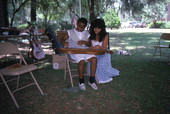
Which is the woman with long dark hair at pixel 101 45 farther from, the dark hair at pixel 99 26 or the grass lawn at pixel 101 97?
the grass lawn at pixel 101 97

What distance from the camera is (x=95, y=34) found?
3.40m

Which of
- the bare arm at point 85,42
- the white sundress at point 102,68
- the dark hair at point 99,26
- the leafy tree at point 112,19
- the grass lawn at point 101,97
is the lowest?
the grass lawn at point 101,97

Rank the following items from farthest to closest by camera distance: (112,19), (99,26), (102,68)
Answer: (112,19) < (102,68) < (99,26)

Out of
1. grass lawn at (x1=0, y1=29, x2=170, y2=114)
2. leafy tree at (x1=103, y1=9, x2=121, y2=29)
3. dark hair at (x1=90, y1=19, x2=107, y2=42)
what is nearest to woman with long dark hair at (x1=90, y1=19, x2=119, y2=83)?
dark hair at (x1=90, y1=19, x2=107, y2=42)

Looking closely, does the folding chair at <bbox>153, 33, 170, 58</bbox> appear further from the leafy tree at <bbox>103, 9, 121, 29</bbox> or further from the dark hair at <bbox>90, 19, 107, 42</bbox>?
the leafy tree at <bbox>103, 9, 121, 29</bbox>

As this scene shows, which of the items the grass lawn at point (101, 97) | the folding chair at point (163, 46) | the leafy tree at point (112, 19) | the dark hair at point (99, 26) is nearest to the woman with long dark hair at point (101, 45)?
the dark hair at point (99, 26)

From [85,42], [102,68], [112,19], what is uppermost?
[112,19]

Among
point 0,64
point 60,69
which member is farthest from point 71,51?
point 0,64

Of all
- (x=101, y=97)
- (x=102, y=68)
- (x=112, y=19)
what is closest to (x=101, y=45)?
(x=102, y=68)

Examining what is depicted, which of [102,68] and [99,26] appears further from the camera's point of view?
[102,68]

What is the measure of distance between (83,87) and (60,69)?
4.93ft

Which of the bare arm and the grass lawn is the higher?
the bare arm

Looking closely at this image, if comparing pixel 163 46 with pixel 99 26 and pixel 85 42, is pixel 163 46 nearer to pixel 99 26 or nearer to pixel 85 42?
pixel 99 26

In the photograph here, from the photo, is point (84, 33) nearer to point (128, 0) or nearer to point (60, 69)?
point (60, 69)
